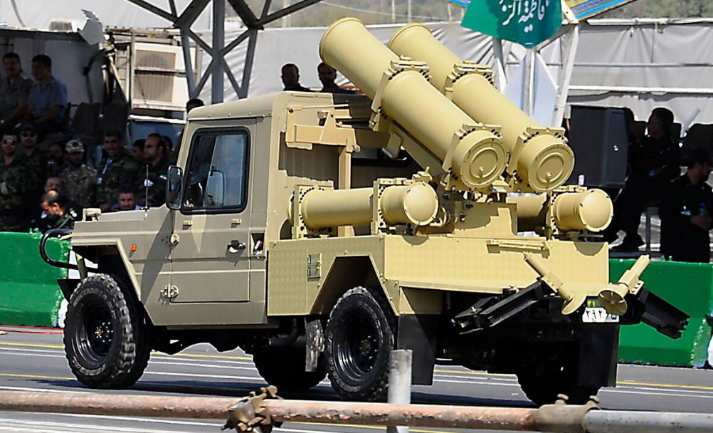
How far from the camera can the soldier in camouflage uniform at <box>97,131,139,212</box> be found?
74.5 ft

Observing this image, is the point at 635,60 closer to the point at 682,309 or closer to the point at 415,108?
the point at 682,309

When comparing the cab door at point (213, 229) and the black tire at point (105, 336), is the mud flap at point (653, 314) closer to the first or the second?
the cab door at point (213, 229)

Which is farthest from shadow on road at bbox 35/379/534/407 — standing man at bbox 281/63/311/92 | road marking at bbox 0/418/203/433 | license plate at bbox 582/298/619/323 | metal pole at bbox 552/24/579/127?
standing man at bbox 281/63/311/92

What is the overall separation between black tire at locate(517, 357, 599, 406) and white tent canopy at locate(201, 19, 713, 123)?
15117 mm

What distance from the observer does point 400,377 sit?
18.6 ft

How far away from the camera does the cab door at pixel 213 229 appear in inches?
510

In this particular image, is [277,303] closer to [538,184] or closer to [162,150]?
[538,184]

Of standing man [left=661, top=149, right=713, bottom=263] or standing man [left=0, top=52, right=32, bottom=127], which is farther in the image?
standing man [left=0, top=52, right=32, bottom=127]

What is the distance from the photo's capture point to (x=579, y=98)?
97.2ft

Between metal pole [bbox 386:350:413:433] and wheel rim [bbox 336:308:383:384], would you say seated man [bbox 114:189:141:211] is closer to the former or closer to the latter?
wheel rim [bbox 336:308:383:384]

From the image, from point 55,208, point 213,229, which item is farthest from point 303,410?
point 55,208

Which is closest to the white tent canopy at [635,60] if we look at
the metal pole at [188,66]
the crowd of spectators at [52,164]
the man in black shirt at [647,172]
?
the man in black shirt at [647,172]

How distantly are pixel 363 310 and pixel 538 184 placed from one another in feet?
5.55

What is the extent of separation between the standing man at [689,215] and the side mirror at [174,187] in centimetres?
921
